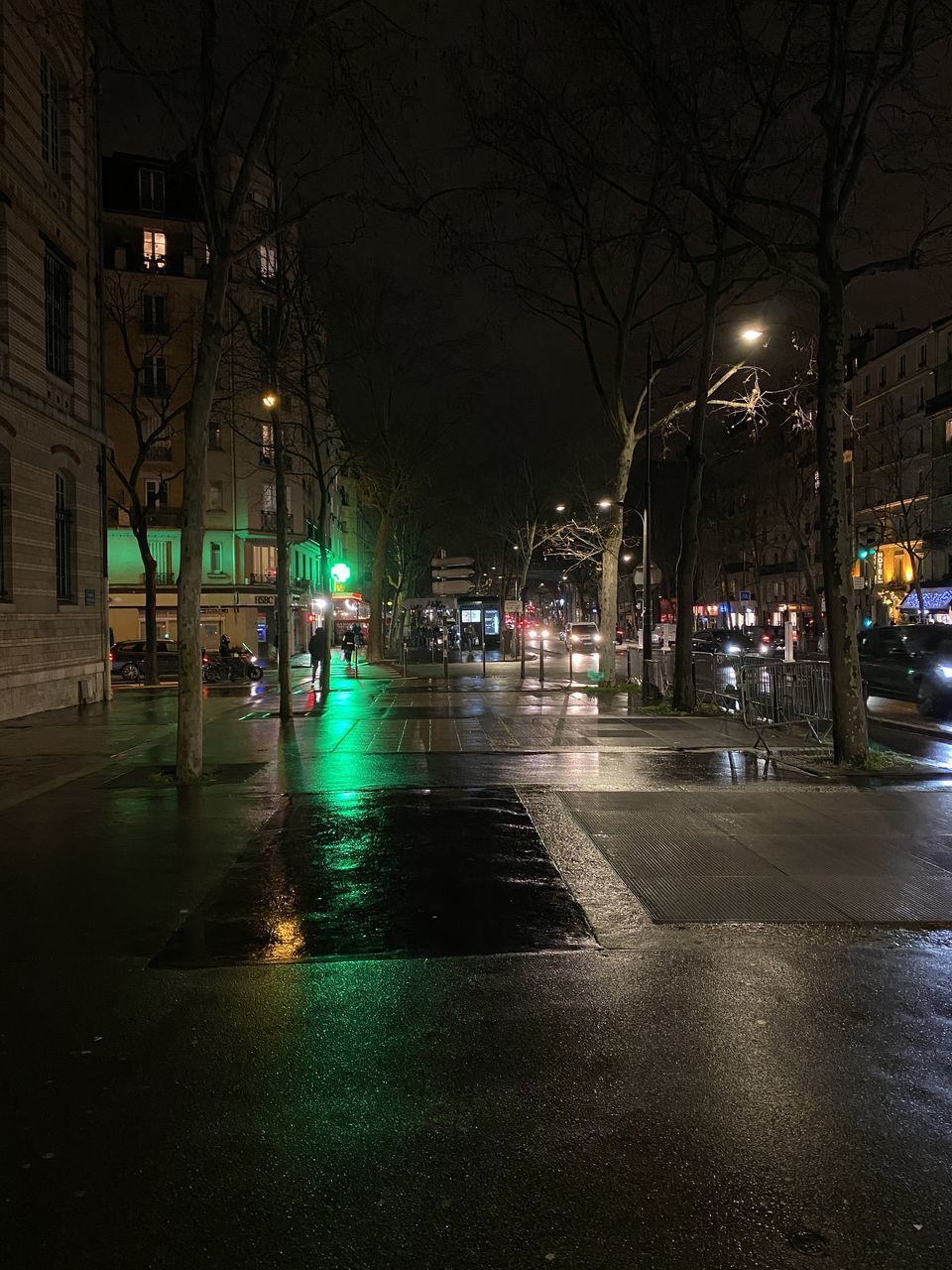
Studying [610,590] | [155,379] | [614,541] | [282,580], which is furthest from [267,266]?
[155,379]

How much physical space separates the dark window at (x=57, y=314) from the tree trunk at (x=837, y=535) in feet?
52.7

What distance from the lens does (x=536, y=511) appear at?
45969 millimetres

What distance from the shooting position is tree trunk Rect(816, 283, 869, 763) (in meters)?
12.1

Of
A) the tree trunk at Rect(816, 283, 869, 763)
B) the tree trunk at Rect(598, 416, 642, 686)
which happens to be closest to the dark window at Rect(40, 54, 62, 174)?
the tree trunk at Rect(598, 416, 642, 686)

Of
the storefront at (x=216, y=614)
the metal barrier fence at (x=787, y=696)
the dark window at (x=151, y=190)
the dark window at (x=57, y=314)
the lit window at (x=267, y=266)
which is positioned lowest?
the metal barrier fence at (x=787, y=696)

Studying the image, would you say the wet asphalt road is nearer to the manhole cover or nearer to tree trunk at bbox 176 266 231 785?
the manhole cover

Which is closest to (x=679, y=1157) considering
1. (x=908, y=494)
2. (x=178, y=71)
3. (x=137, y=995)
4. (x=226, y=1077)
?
(x=226, y=1077)

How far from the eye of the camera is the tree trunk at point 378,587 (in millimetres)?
37344

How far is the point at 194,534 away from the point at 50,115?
596 inches

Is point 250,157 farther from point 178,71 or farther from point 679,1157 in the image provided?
point 679,1157

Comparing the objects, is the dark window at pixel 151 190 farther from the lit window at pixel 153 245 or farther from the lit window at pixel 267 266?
the lit window at pixel 267 266

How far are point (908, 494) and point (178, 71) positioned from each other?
54874mm

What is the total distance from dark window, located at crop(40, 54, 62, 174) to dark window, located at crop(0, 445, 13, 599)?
23.5 feet

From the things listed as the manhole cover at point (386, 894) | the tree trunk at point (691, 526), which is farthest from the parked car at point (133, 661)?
the manhole cover at point (386, 894)
